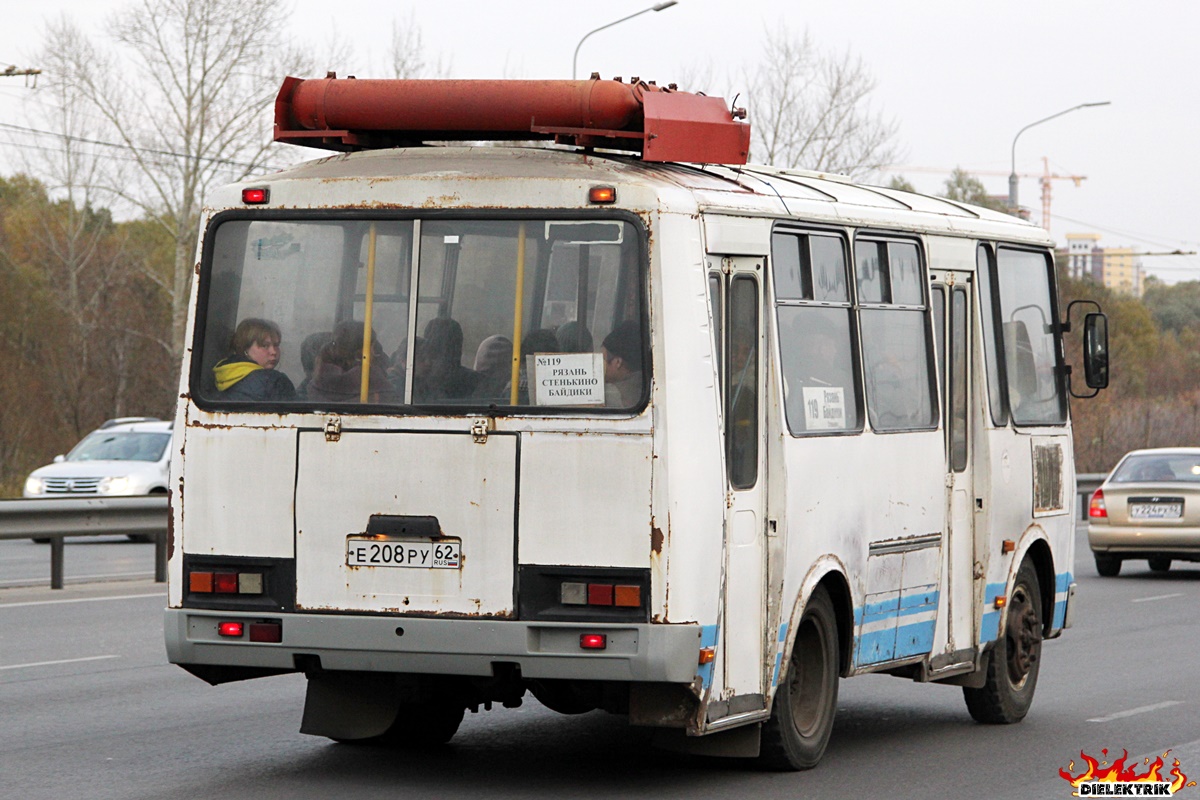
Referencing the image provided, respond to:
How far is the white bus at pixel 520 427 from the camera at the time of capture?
7.55m

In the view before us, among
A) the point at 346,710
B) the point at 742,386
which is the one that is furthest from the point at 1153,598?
the point at 346,710

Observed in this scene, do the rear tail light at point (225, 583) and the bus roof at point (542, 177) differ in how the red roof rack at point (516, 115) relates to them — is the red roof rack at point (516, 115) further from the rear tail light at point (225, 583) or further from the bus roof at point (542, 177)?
the rear tail light at point (225, 583)

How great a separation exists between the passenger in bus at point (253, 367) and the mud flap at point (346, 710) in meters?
1.35

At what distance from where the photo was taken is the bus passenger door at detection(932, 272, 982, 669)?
1007cm

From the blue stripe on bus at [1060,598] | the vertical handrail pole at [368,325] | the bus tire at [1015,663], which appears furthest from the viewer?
the blue stripe on bus at [1060,598]

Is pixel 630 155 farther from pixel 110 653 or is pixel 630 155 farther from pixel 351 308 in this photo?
pixel 110 653

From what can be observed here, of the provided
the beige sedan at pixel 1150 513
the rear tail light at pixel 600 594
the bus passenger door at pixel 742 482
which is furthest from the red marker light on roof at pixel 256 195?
the beige sedan at pixel 1150 513

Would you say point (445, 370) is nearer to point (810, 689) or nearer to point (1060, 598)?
point (810, 689)

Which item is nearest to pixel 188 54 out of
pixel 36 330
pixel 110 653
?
pixel 36 330

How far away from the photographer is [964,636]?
401 inches

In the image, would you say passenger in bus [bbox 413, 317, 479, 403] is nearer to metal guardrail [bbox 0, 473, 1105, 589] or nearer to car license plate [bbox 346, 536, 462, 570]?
car license plate [bbox 346, 536, 462, 570]

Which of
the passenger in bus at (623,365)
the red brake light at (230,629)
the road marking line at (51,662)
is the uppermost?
the passenger in bus at (623,365)

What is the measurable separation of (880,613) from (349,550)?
279cm

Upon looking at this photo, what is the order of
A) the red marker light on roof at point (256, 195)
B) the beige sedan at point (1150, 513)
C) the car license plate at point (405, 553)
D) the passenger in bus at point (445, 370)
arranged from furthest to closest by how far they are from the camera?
the beige sedan at point (1150, 513), the red marker light on roof at point (256, 195), the passenger in bus at point (445, 370), the car license plate at point (405, 553)
